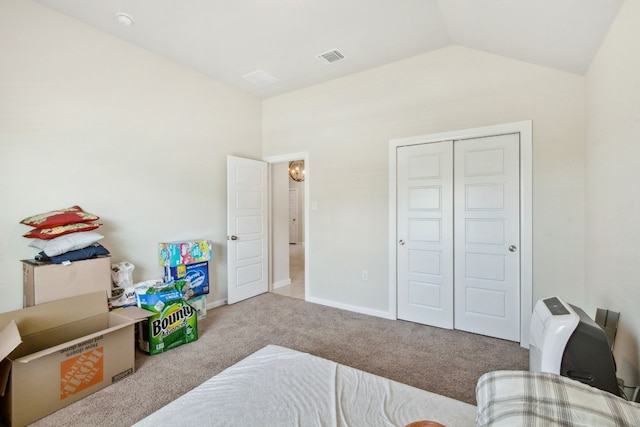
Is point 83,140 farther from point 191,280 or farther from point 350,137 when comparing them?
point 350,137

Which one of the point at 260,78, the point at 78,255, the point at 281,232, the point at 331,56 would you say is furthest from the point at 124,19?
the point at 281,232

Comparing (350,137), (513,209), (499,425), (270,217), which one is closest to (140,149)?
(270,217)

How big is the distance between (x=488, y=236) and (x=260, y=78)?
3.31m

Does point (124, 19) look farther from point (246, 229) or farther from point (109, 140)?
point (246, 229)

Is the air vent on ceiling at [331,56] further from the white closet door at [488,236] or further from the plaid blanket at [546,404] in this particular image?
the plaid blanket at [546,404]

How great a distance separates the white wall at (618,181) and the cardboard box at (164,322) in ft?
10.4

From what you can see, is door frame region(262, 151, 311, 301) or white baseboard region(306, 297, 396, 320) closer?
white baseboard region(306, 297, 396, 320)

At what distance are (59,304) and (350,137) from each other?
3272 mm

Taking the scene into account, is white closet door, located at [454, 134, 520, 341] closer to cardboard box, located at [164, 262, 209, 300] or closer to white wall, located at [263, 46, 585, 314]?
white wall, located at [263, 46, 585, 314]

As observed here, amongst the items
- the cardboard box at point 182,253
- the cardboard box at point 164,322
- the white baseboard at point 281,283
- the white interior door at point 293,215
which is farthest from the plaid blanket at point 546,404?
the white interior door at point 293,215

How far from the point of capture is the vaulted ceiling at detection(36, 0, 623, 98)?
2074mm

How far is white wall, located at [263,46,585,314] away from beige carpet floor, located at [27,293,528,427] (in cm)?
57

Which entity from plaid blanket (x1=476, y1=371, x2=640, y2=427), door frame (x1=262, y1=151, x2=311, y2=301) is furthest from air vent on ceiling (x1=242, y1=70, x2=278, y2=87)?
plaid blanket (x1=476, y1=371, x2=640, y2=427)

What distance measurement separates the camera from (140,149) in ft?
10.4
